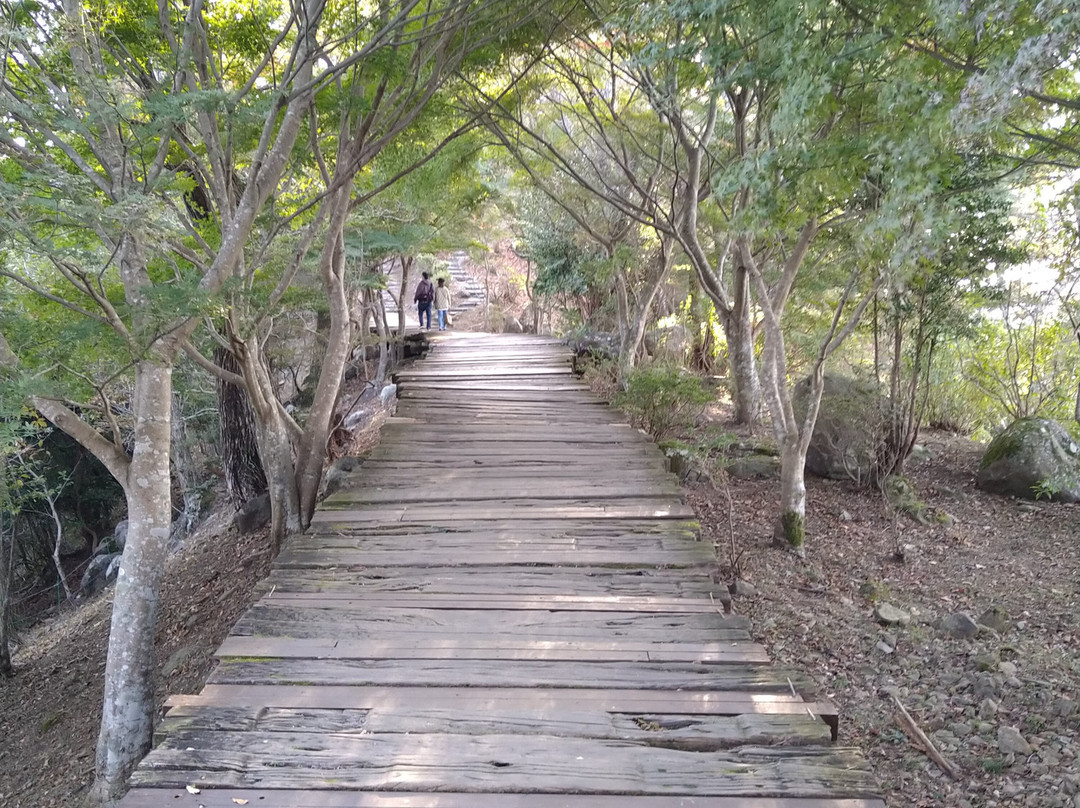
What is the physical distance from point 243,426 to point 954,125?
795 cm

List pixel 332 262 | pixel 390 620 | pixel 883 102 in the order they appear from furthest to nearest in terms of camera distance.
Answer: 1. pixel 332 262
2. pixel 390 620
3. pixel 883 102

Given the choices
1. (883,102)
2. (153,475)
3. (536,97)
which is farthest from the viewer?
(536,97)

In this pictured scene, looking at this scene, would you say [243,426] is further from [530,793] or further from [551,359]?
[530,793]

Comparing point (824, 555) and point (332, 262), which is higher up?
point (332, 262)

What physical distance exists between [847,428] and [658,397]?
9.05ft

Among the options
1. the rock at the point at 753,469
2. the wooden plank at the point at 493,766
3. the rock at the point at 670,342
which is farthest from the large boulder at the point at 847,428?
the wooden plank at the point at 493,766

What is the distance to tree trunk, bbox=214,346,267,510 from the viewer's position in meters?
8.02

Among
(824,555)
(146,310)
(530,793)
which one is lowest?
(824,555)

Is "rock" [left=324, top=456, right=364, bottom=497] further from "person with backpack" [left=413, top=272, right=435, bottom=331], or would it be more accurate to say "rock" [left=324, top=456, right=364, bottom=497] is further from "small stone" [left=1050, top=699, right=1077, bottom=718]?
"person with backpack" [left=413, top=272, right=435, bottom=331]

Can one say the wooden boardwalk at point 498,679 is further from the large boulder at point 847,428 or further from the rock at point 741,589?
the large boulder at point 847,428

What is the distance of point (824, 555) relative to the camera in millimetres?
6871

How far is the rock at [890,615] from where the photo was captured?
215 inches

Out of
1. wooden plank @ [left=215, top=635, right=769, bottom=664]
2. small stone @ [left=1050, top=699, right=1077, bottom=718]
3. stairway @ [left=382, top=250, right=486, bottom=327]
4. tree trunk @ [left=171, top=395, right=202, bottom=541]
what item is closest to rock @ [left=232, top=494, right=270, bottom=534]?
tree trunk @ [left=171, top=395, right=202, bottom=541]

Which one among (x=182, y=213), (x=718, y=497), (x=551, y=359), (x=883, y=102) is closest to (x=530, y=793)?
(x=883, y=102)
